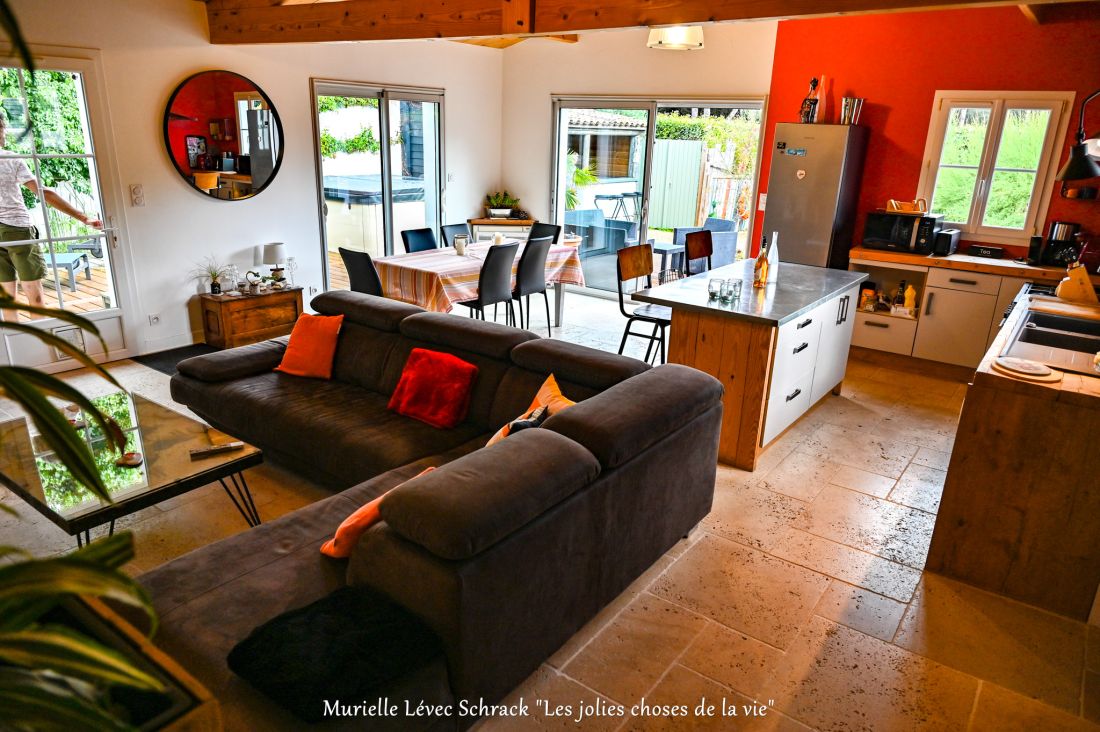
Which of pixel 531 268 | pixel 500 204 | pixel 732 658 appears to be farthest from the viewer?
pixel 500 204

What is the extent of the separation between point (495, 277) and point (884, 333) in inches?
124

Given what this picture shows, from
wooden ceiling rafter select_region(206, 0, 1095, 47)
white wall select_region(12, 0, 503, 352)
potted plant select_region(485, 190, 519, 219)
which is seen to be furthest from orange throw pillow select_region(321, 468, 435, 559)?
potted plant select_region(485, 190, 519, 219)

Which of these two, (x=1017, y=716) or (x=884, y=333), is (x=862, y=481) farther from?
(x=884, y=333)

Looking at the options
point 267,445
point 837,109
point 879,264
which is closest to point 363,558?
point 267,445

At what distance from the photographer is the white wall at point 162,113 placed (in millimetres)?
5031

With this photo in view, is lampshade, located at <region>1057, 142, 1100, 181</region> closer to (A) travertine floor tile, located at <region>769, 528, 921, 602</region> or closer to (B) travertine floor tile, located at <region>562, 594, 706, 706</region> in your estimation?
(A) travertine floor tile, located at <region>769, 528, 921, 602</region>

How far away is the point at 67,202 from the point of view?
5.04 metres

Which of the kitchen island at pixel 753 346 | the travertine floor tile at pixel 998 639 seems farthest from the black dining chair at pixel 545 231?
the travertine floor tile at pixel 998 639

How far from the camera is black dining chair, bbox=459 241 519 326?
17.7 ft

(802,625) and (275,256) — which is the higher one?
(275,256)

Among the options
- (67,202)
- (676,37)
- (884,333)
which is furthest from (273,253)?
(884,333)

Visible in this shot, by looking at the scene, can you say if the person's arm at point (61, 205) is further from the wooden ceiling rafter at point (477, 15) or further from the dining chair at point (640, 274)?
the dining chair at point (640, 274)

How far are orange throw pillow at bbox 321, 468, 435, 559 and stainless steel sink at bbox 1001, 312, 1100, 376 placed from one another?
2676mm

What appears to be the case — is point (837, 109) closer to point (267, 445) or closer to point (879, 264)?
point (879, 264)
